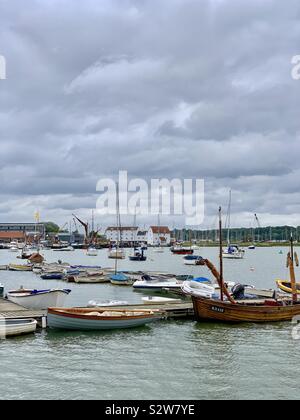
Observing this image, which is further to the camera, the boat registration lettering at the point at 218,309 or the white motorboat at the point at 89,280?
the white motorboat at the point at 89,280

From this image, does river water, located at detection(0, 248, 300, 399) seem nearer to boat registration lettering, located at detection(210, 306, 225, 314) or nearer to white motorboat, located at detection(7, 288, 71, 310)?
boat registration lettering, located at detection(210, 306, 225, 314)

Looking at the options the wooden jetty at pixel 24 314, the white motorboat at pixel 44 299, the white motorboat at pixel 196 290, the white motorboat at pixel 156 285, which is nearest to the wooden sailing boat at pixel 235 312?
the white motorboat at pixel 196 290

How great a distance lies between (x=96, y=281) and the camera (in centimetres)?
5662

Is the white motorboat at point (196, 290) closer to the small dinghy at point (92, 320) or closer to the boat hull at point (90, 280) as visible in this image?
the small dinghy at point (92, 320)

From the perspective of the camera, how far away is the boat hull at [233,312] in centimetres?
2905

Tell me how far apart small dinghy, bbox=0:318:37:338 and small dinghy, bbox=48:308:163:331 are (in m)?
1.22

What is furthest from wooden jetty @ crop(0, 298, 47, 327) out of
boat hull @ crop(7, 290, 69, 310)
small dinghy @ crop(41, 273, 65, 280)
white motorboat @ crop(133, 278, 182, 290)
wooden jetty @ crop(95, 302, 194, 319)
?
small dinghy @ crop(41, 273, 65, 280)

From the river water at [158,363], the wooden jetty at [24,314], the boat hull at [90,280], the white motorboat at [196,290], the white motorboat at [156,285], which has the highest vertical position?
the white motorboat at [196,290]

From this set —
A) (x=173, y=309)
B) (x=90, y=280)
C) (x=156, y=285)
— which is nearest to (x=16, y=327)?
(x=173, y=309)

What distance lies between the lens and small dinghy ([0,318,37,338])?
25.0 meters

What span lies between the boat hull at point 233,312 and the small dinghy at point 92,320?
3276 millimetres
